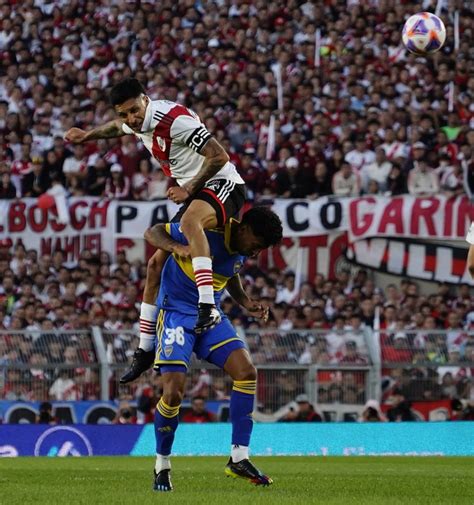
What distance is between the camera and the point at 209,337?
10859 mm

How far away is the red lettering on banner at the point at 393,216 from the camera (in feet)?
79.3

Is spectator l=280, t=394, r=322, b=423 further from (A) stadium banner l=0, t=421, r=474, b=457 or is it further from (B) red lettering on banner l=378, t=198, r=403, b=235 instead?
(B) red lettering on banner l=378, t=198, r=403, b=235

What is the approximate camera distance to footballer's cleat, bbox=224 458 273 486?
10.5m

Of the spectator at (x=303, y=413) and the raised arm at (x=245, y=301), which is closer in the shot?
the raised arm at (x=245, y=301)

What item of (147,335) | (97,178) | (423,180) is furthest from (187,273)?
(97,178)

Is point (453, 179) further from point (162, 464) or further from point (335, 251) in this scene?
point (162, 464)

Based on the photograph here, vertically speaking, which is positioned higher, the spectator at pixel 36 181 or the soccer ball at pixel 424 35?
the soccer ball at pixel 424 35

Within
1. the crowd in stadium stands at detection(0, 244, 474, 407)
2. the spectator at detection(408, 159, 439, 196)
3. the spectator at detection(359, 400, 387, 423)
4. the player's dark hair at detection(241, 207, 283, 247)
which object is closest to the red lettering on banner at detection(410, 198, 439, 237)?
the spectator at detection(408, 159, 439, 196)

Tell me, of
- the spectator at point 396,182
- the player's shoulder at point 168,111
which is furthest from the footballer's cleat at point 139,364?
the spectator at point 396,182

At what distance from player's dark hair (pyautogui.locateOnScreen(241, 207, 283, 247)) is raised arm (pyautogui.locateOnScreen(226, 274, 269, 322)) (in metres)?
0.86

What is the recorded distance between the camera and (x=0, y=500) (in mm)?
9195

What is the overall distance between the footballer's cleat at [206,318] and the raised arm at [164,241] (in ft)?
1.57

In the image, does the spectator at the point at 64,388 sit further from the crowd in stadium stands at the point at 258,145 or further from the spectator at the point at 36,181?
the spectator at the point at 36,181

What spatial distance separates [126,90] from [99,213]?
14090mm
